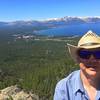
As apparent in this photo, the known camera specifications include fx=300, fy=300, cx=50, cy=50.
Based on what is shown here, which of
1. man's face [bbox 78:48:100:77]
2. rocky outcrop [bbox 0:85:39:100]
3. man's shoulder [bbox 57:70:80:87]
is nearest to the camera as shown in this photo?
man's face [bbox 78:48:100:77]

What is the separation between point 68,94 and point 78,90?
0.47 feet

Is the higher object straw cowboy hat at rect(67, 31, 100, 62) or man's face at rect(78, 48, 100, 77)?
straw cowboy hat at rect(67, 31, 100, 62)

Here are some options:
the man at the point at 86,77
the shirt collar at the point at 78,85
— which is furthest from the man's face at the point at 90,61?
the shirt collar at the point at 78,85

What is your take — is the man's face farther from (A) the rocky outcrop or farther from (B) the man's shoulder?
(A) the rocky outcrop

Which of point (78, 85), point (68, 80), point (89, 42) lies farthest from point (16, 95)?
point (89, 42)

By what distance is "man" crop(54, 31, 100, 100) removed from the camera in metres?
3.48

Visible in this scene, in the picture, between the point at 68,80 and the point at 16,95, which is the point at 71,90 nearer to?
the point at 68,80

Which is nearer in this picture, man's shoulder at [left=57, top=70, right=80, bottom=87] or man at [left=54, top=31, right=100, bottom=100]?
man at [left=54, top=31, right=100, bottom=100]

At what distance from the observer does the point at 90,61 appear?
11.7ft

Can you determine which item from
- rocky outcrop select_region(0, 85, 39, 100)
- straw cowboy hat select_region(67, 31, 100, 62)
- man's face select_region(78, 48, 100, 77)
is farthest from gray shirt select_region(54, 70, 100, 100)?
rocky outcrop select_region(0, 85, 39, 100)

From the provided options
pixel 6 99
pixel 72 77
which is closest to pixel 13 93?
pixel 6 99

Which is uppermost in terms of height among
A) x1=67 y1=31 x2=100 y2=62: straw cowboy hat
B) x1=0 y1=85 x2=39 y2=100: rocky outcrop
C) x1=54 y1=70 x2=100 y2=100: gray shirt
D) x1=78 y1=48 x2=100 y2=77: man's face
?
x1=67 y1=31 x2=100 y2=62: straw cowboy hat

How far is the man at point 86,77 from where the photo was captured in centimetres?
348

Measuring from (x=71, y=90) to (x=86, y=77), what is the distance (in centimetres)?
26
